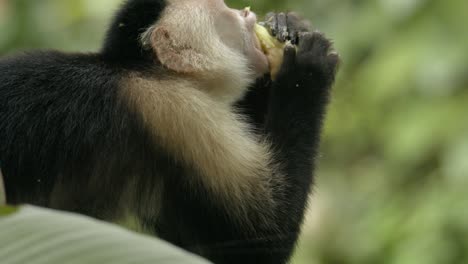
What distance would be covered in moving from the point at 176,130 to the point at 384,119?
8.31 feet

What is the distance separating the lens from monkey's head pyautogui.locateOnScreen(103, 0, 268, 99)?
7.22 feet

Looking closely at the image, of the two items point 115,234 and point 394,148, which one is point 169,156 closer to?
point 115,234

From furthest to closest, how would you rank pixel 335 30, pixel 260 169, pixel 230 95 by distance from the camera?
1. pixel 335 30
2. pixel 230 95
3. pixel 260 169

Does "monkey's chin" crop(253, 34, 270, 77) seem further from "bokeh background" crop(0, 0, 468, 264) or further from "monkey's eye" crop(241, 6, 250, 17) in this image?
"bokeh background" crop(0, 0, 468, 264)

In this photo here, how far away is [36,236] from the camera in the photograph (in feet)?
2.95

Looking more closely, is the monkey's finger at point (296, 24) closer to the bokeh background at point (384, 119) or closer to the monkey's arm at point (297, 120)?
the monkey's arm at point (297, 120)

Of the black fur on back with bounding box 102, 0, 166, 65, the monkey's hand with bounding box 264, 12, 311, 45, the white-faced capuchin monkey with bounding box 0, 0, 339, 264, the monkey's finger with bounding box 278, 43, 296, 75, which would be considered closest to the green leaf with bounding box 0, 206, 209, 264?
the white-faced capuchin monkey with bounding box 0, 0, 339, 264

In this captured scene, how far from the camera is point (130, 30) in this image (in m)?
2.21

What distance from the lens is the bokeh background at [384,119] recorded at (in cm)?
361

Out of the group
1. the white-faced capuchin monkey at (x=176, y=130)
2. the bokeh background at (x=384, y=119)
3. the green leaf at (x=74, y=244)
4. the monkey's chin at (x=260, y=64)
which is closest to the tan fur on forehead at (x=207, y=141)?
the white-faced capuchin monkey at (x=176, y=130)

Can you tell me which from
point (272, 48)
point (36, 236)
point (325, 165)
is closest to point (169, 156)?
point (272, 48)

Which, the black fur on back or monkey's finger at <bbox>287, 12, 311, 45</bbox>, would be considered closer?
the black fur on back

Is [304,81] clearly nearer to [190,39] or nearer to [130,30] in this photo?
[190,39]

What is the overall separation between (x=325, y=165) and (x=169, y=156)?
3.36m
